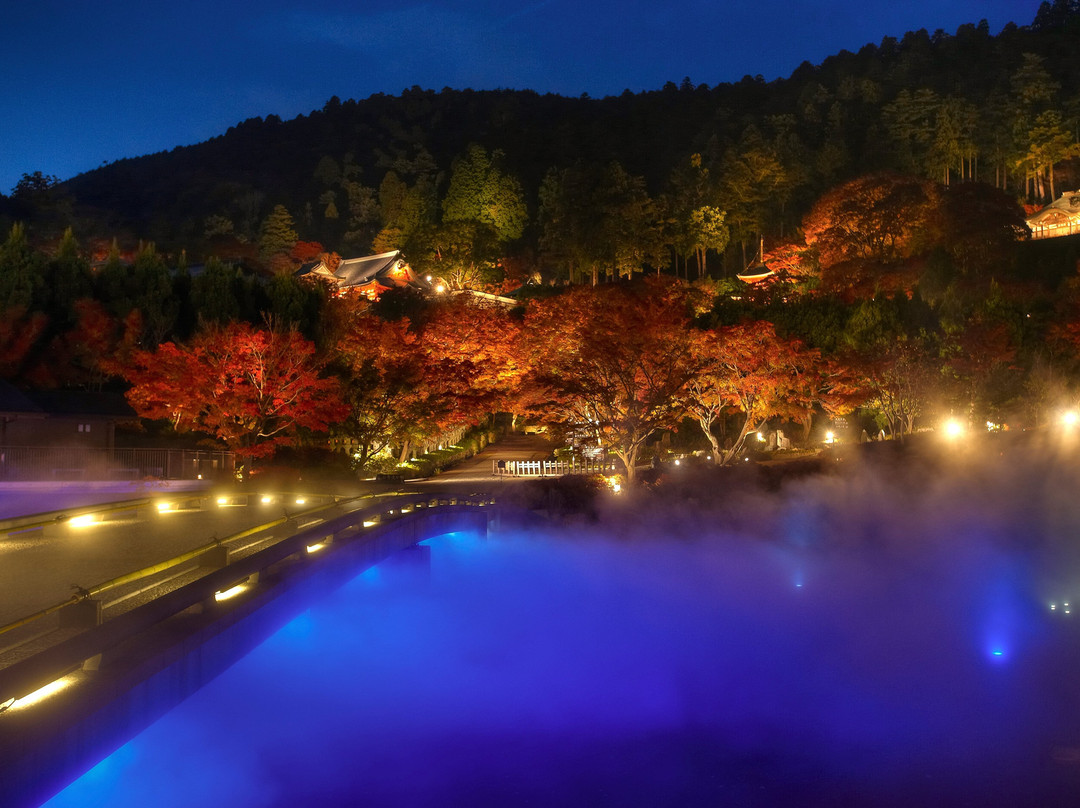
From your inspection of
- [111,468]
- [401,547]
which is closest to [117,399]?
[111,468]

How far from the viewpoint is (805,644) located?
11.1 meters

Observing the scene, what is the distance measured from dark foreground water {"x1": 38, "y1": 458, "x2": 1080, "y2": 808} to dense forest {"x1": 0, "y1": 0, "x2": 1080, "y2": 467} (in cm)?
1018

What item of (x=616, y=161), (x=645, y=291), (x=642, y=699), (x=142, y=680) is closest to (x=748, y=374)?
(x=645, y=291)

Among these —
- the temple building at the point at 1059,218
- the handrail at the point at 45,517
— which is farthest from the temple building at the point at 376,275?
the temple building at the point at 1059,218

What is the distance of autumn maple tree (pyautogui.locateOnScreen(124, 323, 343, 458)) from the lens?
71.5 feet

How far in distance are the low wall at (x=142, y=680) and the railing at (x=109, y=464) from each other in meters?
15.0

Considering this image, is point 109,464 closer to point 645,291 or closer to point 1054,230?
point 645,291

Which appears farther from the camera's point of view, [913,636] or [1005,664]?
[913,636]

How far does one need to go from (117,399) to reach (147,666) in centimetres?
2459

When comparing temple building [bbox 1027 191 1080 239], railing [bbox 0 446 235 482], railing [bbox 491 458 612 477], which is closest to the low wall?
railing [bbox 0 446 235 482]

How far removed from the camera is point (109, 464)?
25.5 meters

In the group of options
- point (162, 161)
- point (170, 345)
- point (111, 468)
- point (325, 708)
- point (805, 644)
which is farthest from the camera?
point (162, 161)

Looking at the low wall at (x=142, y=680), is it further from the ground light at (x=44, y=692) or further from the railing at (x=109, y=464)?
the railing at (x=109, y=464)

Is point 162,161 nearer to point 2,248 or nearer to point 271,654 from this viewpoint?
point 2,248
